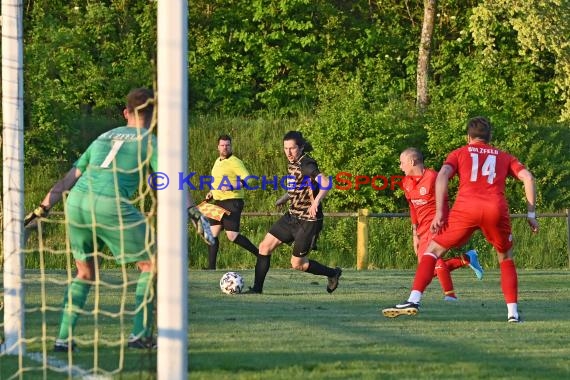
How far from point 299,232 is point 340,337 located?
15.4 feet

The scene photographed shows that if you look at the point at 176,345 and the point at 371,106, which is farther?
the point at 371,106

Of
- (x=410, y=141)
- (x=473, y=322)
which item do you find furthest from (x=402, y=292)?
(x=410, y=141)

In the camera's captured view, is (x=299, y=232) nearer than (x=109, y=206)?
No

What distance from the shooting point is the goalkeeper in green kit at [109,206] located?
31.3 ft

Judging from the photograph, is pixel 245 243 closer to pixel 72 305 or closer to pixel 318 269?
pixel 318 269

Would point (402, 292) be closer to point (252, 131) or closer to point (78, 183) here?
point (78, 183)

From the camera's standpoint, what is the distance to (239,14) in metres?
34.2

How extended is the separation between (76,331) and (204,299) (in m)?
4.01

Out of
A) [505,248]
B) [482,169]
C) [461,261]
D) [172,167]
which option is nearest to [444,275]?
[461,261]

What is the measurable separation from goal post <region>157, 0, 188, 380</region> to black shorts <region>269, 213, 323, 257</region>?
25.7ft

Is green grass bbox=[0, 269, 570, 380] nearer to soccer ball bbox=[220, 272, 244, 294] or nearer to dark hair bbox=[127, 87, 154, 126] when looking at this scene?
soccer ball bbox=[220, 272, 244, 294]

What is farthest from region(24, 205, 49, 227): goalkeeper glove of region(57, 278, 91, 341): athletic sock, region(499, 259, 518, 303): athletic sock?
region(499, 259, 518, 303): athletic sock

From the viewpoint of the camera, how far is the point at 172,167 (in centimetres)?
738

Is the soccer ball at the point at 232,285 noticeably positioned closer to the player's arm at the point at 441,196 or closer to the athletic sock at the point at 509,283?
the player's arm at the point at 441,196
